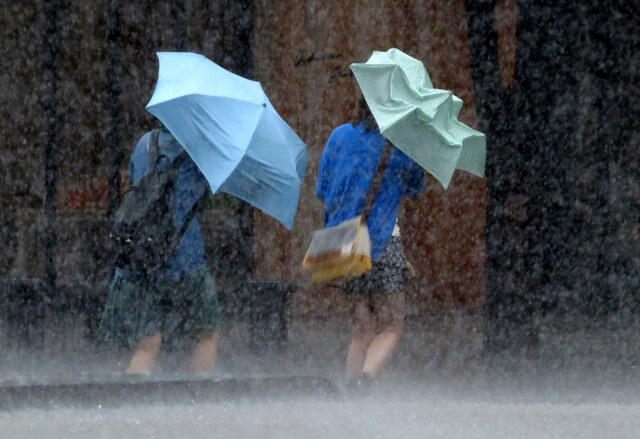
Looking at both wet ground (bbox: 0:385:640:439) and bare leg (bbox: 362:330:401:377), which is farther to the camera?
bare leg (bbox: 362:330:401:377)

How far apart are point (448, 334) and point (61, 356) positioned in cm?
311

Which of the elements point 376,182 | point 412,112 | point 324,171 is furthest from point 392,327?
point 412,112

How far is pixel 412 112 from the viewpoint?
5.00m

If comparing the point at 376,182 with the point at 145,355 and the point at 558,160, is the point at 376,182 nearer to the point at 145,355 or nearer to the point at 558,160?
the point at 145,355

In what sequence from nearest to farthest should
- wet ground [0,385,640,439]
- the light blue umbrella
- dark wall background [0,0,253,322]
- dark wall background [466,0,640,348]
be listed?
wet ground [0,385,640,439], the light blue umbrella, dark wall background [466,0,640,348], dark wall background [0,0,253,322]

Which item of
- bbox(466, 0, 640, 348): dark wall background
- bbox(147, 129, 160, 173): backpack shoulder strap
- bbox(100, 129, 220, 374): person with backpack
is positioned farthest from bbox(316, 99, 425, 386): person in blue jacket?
bbox(466, 0, 640, 348): dark wall background

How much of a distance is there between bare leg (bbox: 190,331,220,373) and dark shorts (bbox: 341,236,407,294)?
763 mm

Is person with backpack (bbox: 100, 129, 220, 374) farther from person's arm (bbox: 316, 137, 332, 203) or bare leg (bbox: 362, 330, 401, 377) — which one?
bare leg (bbox: 362, 330, 401, 377)

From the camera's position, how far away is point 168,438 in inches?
178

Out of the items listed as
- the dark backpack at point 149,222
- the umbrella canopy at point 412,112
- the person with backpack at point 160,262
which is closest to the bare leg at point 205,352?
the person with backpack at point 160,262

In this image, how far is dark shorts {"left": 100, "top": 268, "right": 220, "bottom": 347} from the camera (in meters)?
5.09

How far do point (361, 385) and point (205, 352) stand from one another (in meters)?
0.86

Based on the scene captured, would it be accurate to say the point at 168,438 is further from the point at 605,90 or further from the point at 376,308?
the point at 605,90

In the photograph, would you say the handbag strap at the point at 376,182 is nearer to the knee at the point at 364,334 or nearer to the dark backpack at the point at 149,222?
the knee at the point at 364,334
